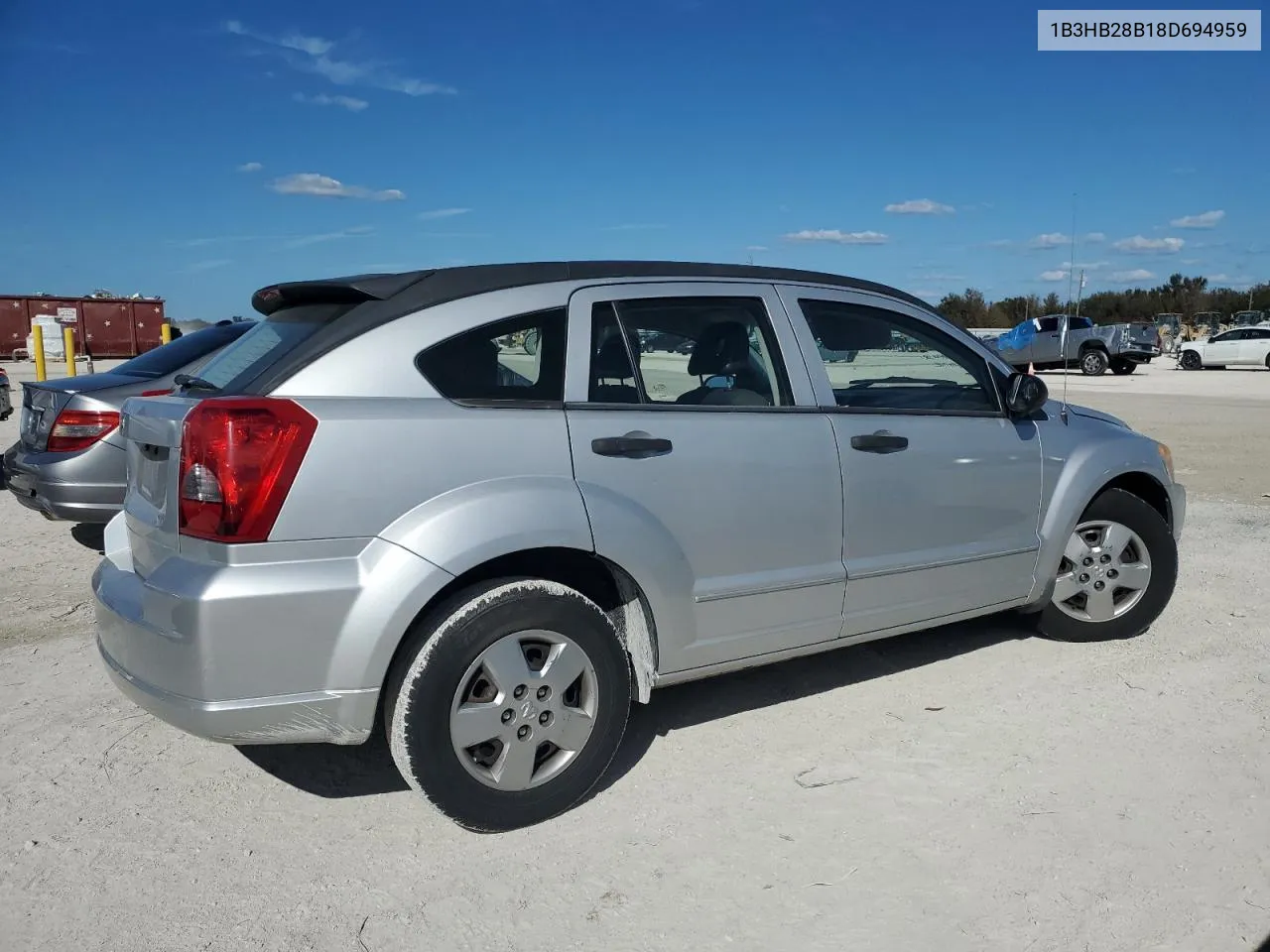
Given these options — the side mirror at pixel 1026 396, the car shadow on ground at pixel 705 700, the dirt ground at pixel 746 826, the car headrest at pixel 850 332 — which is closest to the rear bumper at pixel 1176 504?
the dirt ground at pixel 746 826

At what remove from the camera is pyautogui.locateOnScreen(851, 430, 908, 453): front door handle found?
3.90 metres

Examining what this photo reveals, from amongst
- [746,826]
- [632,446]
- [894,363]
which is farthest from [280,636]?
[894,363]

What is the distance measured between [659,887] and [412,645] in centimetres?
98

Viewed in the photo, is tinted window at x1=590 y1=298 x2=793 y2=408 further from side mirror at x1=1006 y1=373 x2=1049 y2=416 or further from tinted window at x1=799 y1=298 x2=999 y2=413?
side mirror at x1=1006 y1=373 x2=1049 y2=416

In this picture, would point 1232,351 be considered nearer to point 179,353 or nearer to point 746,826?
point 179,353

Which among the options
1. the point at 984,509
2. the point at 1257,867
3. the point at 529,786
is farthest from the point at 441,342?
the point at 1257,867

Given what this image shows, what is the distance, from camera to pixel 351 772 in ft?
12.0

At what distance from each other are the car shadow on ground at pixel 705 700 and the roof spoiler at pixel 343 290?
5.27 feet

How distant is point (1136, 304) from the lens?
7094 cm

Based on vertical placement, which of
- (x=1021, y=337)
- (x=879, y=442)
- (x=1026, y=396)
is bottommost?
(x=879, y=442)

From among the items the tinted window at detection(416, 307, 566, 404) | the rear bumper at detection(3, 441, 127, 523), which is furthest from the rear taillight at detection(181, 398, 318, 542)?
the rear bumper at detection(3, 441, 127, 523)

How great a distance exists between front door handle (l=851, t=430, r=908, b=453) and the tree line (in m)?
63.2

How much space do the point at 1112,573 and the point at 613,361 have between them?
2849 millimetres

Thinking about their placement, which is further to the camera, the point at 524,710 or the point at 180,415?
the point at 524,710
